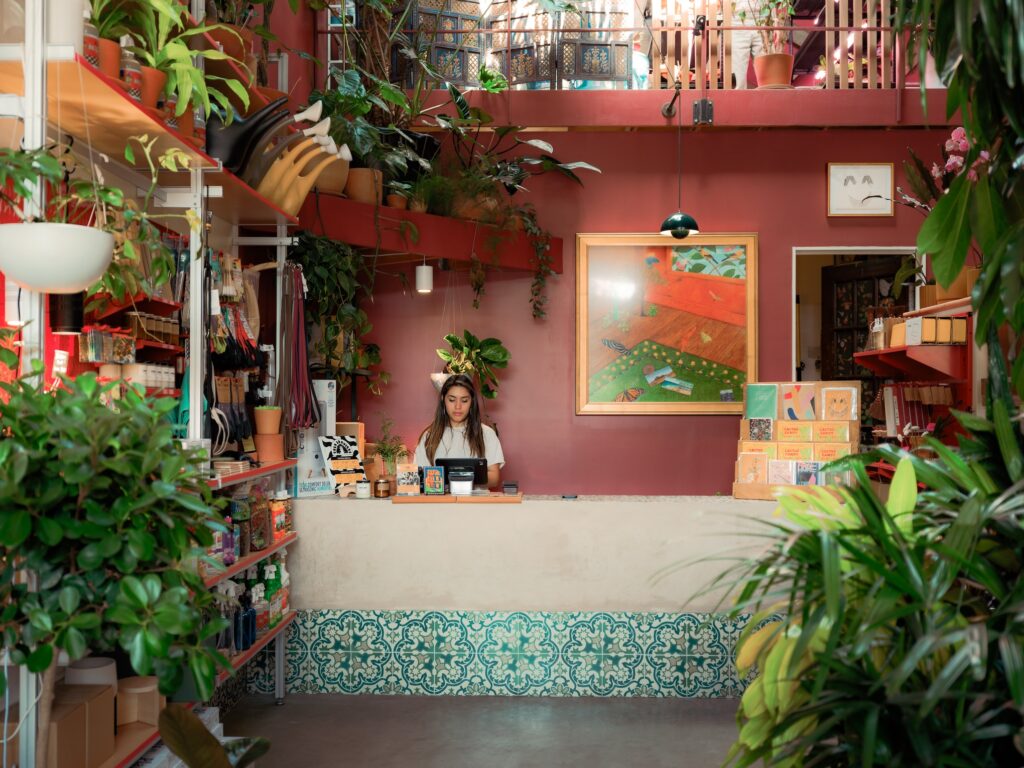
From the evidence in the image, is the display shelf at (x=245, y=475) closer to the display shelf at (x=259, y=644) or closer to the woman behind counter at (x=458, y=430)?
the display shelf at (x=259, y=644)

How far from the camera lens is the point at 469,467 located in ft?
16.5

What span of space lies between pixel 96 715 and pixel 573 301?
4.83 metres

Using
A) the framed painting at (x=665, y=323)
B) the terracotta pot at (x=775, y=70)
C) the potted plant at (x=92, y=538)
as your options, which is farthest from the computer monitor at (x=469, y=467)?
the terracotta pot at (x=775, y=70)

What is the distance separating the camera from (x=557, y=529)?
4.89m

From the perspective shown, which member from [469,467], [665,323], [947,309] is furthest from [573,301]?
[947,309]

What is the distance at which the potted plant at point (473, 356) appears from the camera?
6.55 m

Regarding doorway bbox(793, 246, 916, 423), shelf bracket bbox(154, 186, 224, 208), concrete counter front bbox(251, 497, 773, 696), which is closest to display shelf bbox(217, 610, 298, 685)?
concrete counter front bbox(251, 497, 773, 696)

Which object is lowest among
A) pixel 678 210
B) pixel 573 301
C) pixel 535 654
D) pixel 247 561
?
pixel 535 654

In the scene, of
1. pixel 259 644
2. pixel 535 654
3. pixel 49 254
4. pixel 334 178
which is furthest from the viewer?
pixel 334 178

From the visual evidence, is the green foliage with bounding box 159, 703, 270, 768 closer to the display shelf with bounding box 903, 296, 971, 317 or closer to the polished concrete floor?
the polished concrete floor

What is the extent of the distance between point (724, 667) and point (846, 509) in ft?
9.64

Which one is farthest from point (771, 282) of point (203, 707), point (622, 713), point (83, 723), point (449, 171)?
point (83, 723)

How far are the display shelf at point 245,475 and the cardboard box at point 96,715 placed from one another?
2.46 feet

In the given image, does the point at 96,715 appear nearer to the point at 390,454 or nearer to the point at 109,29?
the point at 109,29
